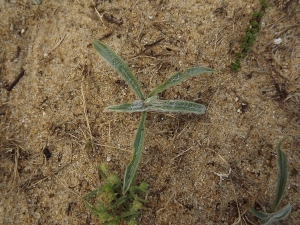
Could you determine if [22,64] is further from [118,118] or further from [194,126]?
[194,126]

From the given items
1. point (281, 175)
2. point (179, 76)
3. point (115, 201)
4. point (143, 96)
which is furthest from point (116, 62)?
point (281, 175)

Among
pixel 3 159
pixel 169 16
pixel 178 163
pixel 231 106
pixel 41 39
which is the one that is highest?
pixel 169 16

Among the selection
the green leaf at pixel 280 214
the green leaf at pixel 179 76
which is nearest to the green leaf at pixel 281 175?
the green leaf at pixel 280 214

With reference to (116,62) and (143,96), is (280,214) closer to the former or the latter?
(143,96)

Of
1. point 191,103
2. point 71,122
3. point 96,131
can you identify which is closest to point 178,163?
point 191,103

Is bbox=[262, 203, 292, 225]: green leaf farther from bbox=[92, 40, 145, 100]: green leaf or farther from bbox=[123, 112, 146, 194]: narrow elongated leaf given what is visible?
bbox=[92, 40, 145, 100]: green leaf

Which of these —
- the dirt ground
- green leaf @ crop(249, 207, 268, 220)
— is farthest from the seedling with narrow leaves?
green leaf @ crop(249, 207, 268, 220)
